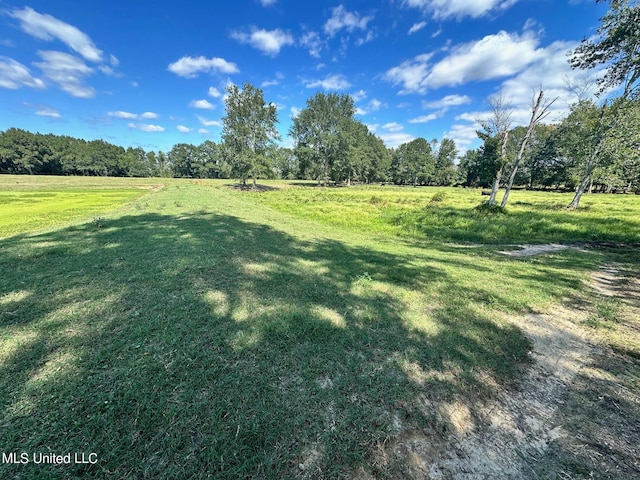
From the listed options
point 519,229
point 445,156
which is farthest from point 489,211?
point 445,156

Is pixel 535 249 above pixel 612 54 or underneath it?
underneath

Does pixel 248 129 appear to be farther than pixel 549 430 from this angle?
Yes

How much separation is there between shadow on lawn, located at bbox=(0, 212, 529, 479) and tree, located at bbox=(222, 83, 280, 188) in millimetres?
38985

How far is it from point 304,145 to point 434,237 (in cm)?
4705

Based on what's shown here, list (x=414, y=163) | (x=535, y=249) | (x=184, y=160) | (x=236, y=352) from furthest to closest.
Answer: (x=184, y=160), (x=414, y=163), (x=535, y=249), (x=236, y=352)

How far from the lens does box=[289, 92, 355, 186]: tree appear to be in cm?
5400

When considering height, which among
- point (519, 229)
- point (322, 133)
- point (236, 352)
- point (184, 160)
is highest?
point (322, 133)

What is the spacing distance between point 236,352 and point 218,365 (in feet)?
0.99

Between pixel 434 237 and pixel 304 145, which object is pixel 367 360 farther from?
pixel 304 145

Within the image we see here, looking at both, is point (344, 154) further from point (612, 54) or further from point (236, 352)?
point (236, 352)

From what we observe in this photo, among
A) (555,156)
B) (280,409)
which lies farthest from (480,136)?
(555,156)

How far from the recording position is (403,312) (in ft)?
16.5

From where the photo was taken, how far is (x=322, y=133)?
52.9 meters

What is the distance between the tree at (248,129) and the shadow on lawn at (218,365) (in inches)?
1535
